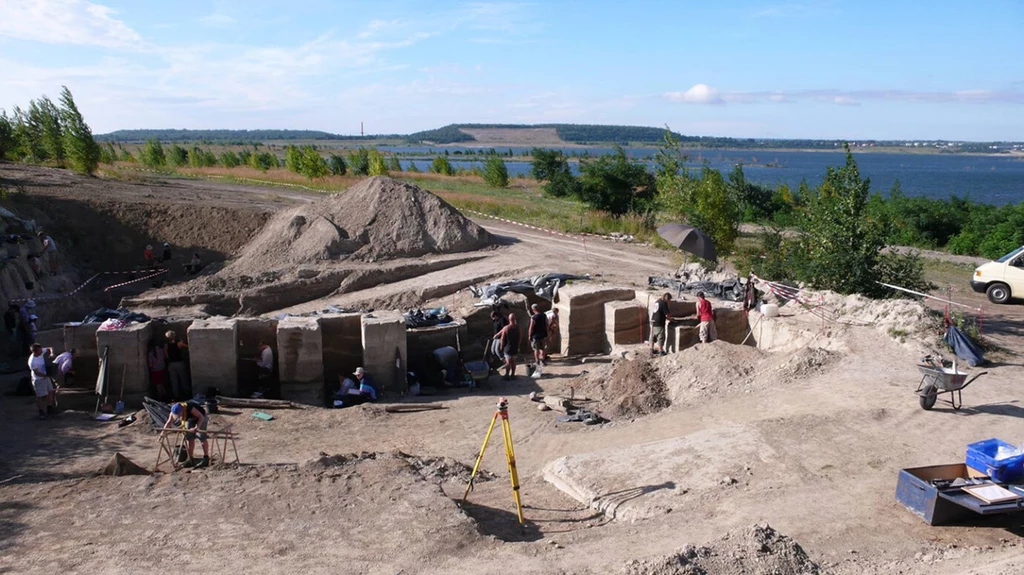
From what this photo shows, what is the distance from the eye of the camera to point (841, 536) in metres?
7.74

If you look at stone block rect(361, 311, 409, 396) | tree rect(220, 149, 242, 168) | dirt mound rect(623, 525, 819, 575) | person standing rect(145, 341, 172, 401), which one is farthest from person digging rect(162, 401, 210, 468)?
tree rect(220, 149, 242, 168)

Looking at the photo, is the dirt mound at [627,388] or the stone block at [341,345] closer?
the dirt mound at [627,388]

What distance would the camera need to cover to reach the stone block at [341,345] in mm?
14961

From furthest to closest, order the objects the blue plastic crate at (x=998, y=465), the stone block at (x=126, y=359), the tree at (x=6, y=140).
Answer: the tree at (x=6, y=140), the stone block at (x=126, y=359), the blue plastic crate at (x=998, y=465)

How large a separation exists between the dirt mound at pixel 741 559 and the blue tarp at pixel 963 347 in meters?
8.52

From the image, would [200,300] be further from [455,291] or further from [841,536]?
[841,536]

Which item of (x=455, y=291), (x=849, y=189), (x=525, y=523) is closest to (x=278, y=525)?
(x=525, y=523)

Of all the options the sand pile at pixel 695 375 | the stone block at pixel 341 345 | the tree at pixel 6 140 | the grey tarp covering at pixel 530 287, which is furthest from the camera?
the tree at pixel 6 140

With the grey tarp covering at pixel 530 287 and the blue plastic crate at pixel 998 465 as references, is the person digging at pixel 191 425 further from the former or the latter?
the blue plastic crate at pixel 998 465

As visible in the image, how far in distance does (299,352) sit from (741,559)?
9.74m

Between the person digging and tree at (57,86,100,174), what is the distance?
36.8 meters

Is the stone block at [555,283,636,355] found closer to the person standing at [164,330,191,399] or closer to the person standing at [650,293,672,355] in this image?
the person standing at [650,293,672,355]

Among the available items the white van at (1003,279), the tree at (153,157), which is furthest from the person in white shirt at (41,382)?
the tree at (153,157)

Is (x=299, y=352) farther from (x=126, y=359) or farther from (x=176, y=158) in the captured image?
(x=176, y=158)
